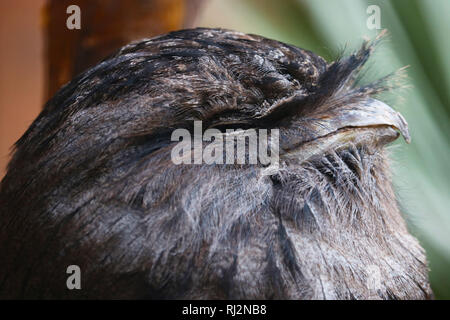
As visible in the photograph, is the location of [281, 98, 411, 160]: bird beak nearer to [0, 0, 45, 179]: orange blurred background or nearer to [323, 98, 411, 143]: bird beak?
[323, 98, 411, 143]: bird beak

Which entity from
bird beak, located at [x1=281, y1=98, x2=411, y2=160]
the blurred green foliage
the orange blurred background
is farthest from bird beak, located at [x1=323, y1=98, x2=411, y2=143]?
the orange blurred background

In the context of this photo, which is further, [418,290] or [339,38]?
[339,38]

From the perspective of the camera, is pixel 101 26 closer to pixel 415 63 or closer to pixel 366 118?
pixel 366 118

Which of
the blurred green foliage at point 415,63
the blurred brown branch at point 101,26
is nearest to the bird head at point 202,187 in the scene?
the blurred green foliage at point 415,63

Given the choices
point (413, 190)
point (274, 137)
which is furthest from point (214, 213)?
point (413, 190)

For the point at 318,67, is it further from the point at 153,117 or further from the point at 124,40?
the point at 124,40

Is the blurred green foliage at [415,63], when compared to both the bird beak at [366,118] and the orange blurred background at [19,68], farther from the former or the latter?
the orange blurred background at [19,68]

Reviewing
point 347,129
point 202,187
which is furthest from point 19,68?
point 347,129

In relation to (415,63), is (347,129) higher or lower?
lower
